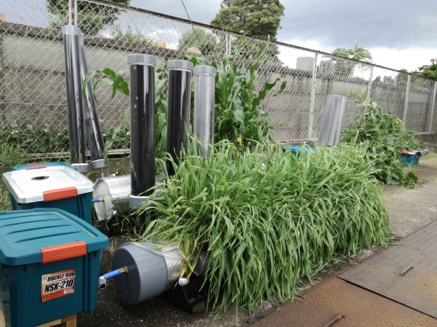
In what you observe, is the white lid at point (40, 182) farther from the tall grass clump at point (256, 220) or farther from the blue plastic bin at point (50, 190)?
the tall grass clump at point (256, 220)

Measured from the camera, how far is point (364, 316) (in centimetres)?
198

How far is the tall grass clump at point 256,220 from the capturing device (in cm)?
190

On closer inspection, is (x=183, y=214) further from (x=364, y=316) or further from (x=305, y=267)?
(x=364, y=316)

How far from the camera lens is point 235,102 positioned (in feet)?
10.1

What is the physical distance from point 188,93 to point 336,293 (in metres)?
1.60

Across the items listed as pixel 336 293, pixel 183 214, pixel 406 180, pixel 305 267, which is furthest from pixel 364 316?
pixel 406 180

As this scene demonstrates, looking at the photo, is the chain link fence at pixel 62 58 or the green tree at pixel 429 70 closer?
the chain link fence at pixel 62 58

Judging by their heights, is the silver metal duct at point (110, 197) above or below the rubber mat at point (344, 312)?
above

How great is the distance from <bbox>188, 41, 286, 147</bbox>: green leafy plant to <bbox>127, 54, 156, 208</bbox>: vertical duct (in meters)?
0.84

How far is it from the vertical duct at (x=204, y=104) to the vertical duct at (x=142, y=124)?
1.22 feet

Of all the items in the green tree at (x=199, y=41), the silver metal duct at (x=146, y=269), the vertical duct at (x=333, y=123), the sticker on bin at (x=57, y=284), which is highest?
the green tree at (x=199, y=41)

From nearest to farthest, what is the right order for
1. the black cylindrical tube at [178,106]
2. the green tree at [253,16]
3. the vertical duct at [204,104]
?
the black cylindrical tube at [178,106], the vertical duct at [204,104], the green tree at [253,16]

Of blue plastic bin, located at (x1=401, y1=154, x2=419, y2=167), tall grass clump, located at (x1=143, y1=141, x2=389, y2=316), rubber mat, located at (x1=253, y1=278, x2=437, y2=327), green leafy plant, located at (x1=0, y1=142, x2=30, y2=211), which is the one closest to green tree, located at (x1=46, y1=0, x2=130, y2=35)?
green leafy plant, located at (x1=0, y1=142, x2=30, y2=211)

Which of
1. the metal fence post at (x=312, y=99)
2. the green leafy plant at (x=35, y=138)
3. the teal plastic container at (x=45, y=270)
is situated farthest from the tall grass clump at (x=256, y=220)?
Answer: the metal fence post at (x=312, y=99)
